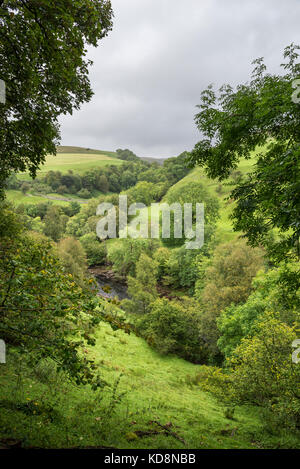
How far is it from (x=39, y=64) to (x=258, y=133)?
693 cm

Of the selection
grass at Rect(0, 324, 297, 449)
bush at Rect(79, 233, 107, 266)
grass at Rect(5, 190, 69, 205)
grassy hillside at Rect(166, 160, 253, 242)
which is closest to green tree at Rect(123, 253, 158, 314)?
grass at Rect(0, 324, 297, 449)

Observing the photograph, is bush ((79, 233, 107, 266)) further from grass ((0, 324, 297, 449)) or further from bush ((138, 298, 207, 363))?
grass ((0, 324, 297, 449))

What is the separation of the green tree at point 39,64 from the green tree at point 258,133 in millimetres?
3998

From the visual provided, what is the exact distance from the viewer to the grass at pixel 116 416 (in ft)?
19.0

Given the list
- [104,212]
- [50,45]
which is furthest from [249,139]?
[104,212]

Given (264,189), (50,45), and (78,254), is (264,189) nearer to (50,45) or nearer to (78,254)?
(50,45)

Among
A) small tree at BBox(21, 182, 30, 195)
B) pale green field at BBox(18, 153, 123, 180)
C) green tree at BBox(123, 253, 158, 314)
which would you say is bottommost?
green tree at BBox(123, 253, 158, 314)

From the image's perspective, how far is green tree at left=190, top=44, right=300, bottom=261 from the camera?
5531 mm

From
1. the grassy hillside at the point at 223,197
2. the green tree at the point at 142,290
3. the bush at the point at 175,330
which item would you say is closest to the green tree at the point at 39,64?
the bush at the point at 175,330

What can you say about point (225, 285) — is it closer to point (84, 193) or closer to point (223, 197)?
point (223, 197)

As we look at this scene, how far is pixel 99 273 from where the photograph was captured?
176ft

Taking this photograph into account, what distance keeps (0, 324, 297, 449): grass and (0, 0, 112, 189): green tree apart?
688 centimetres

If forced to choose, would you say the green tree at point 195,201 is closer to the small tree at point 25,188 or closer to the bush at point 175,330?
the bush at point 175,330

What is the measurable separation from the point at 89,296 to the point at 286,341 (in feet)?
33.9
